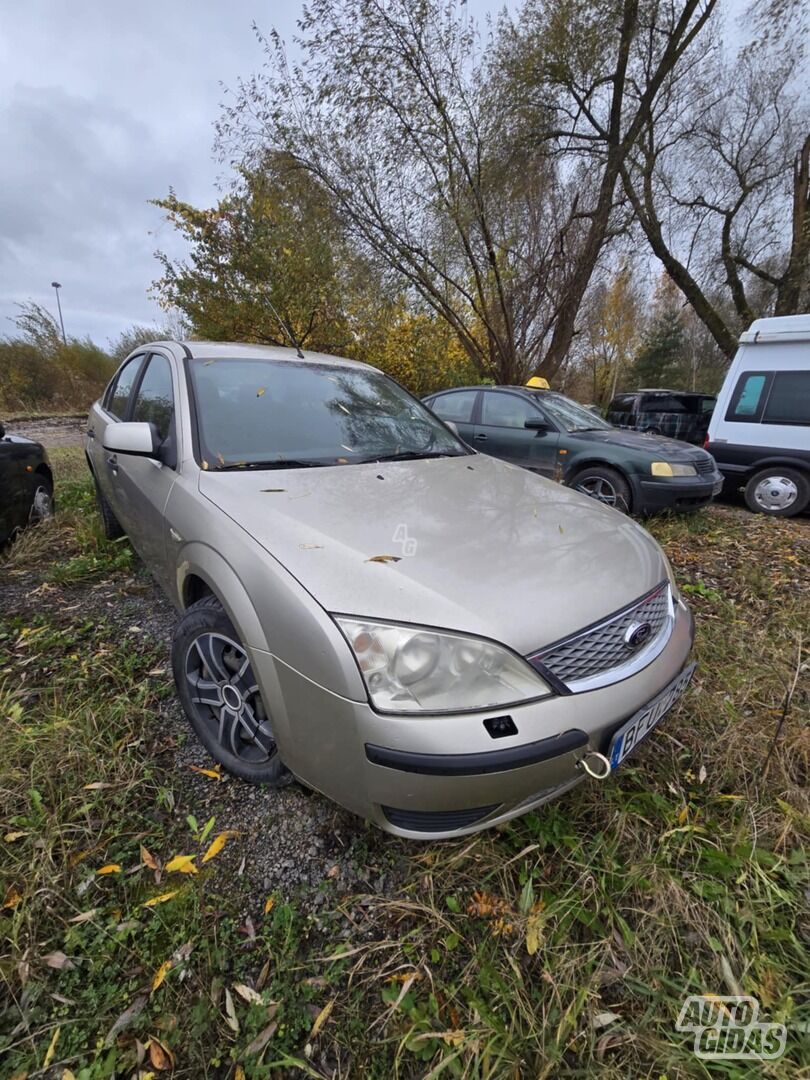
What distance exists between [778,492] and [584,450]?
257cm

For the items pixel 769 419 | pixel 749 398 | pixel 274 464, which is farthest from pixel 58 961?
pixel 749 398

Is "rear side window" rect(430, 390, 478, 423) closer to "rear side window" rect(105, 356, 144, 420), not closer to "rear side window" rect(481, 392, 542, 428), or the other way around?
"rear side window" rect(481, 392, 542, 428)

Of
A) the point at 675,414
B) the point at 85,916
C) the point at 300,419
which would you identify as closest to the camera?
the point at 85,916

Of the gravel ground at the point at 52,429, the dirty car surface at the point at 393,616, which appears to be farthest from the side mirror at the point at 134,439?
the gravel ground at the point at 52,429

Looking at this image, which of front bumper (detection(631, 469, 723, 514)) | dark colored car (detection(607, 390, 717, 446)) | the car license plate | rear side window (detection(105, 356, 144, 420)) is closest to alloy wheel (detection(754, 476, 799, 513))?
front bumper (detection(631, 469, 723, 514))

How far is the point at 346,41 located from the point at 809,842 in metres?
10.3

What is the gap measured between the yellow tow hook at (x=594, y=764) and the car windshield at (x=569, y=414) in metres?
3.94

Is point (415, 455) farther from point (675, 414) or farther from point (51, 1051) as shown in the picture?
point (675, 414)

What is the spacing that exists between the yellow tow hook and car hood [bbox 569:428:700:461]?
362 centimetres

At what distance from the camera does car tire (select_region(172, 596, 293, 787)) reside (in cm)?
155

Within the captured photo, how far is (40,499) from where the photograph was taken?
12.8ft

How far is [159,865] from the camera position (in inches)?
55.2

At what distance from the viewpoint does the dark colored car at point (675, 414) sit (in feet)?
28.8

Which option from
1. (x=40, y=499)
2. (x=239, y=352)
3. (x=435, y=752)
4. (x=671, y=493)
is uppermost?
(x=239, y=352)
